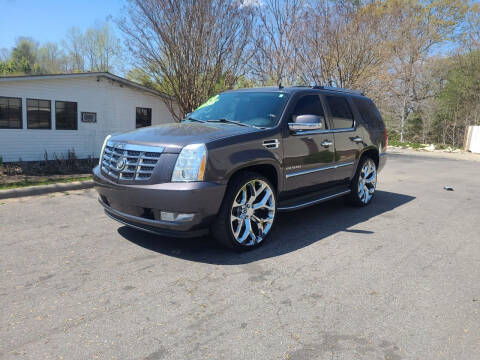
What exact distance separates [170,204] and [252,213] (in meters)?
1.03

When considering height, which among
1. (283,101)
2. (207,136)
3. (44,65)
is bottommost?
(207,136)

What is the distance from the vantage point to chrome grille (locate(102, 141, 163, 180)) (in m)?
3.92

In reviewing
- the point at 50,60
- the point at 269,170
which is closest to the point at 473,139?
the point at 269,170

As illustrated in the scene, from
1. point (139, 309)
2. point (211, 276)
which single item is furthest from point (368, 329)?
point (139, 309)

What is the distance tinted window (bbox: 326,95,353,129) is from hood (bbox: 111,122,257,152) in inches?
72.6

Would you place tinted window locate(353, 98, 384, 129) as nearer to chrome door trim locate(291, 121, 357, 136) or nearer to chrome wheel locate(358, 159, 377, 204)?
chrome door trim locate(291, 121, 357, 136)

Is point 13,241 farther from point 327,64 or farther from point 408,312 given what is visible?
point 327,64

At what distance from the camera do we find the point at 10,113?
43.0ft

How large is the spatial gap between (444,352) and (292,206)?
2583mm

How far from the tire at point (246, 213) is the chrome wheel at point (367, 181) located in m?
2.55

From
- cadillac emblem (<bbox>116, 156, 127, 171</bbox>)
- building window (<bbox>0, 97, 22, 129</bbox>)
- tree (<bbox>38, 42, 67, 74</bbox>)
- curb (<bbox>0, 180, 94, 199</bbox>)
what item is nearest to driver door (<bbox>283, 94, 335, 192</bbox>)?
cadillac emblem (<bbox>116, 156, 127, 171</bbox>)

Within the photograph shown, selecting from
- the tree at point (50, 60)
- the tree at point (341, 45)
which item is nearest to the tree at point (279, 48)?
the tree at point (341, 45)

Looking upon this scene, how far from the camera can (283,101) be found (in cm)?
500

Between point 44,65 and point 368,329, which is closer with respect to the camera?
point 368,329
